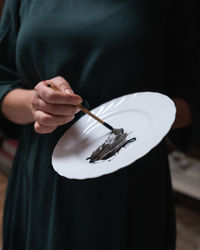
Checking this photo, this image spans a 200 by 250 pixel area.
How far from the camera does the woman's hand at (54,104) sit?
41cm

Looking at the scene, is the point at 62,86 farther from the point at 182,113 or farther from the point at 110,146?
the point at 182,113

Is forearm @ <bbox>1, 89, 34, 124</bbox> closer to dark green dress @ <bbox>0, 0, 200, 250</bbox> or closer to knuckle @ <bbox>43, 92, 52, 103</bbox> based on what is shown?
dark green dress @ <bbox>0, 0, 200, 250</bbox>

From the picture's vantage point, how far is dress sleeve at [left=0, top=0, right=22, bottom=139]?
59 cm

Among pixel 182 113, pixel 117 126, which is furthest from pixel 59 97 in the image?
pixel 182 113

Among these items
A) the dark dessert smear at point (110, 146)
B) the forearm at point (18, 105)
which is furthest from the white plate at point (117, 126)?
the forearm at point (18, 105)

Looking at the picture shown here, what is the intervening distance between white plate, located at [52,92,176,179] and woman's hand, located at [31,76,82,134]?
5 cm

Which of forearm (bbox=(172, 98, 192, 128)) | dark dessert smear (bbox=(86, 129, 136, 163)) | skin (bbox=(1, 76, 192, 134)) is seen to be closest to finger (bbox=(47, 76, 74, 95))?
skin (bbox=(1, 76, 192, 134))

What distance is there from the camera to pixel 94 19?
1.62 ft

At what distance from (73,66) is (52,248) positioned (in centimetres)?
34

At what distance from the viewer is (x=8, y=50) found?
618 mm

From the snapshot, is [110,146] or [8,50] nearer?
[110,146]

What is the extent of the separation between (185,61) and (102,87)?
18 cm

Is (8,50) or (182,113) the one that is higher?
(8,50)

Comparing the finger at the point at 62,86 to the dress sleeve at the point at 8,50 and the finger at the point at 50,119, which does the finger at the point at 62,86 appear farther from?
the dress sleeve at the point at 8,50
